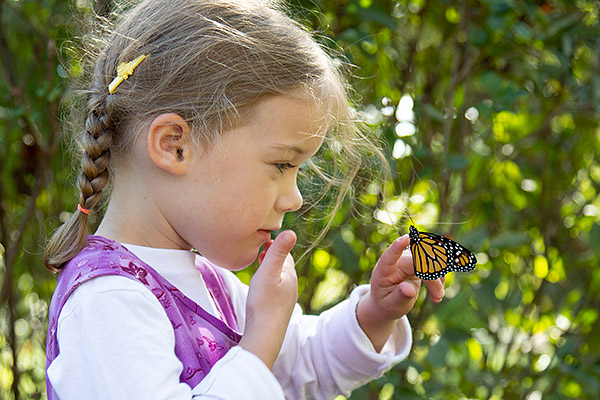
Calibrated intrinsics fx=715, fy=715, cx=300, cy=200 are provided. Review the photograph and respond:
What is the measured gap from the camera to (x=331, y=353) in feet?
3.84

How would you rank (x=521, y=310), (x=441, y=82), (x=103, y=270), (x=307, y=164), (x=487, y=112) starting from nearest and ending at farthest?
(x=103, y=270) → (x=307, y=164) → (x=487, y=112) → (x=441, y=82) → (x=521, y=310)

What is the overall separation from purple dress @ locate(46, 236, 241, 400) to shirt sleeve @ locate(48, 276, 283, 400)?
24 millimetres

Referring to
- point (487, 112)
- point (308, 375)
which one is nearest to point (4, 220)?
point (308, 375)

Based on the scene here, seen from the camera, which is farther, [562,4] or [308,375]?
[562,4]

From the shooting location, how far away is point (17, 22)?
1.78 m

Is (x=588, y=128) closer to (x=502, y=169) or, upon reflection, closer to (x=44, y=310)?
(x=502, y=169)

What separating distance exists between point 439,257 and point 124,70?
0.50 metres

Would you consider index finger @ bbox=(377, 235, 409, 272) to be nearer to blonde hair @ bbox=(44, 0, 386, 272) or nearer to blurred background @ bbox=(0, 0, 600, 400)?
blonde hair @ bbox=(44, 0, 386, 272)

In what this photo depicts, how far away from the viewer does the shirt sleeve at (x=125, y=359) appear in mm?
817

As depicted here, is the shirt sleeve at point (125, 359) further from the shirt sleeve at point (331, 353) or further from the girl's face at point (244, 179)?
the shirt sleeve at point (331, 353)

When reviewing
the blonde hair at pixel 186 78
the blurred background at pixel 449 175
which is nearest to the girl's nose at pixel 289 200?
the blonde hair at pixel 186 78

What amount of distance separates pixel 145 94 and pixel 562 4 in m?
1.19

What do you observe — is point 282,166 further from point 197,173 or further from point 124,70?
point 124,70

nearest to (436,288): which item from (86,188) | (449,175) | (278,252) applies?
(278,252)
